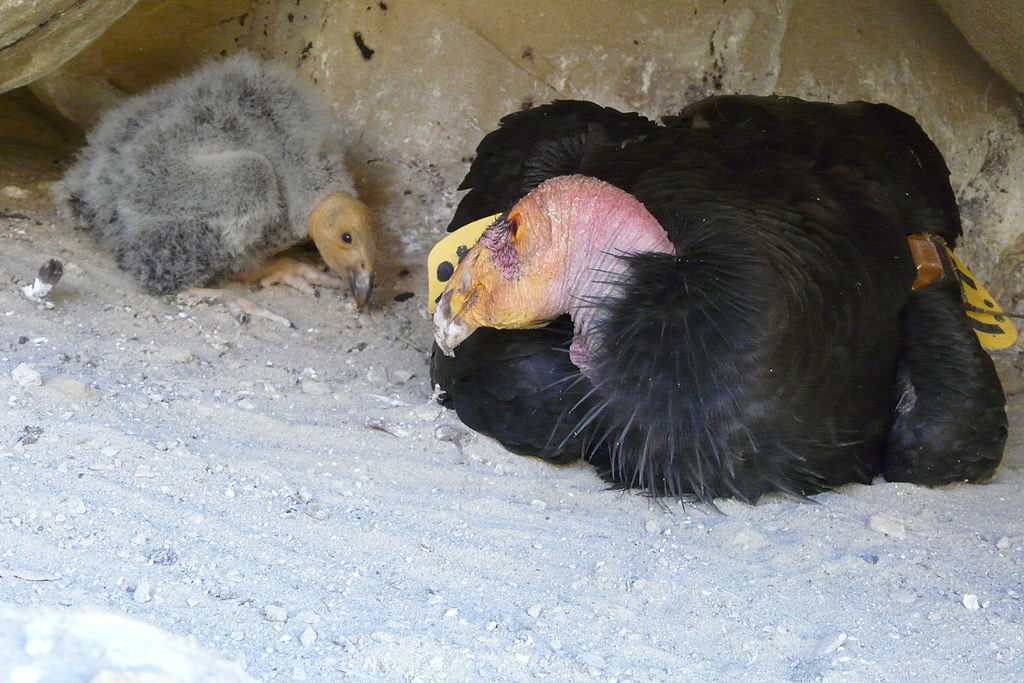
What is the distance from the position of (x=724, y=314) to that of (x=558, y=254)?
1.31ft

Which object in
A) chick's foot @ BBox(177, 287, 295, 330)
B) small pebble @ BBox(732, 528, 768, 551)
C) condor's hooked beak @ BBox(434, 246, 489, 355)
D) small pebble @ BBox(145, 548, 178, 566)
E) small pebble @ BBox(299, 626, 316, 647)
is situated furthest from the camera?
chick's foot @ BBox(177, 287, 295, 330)

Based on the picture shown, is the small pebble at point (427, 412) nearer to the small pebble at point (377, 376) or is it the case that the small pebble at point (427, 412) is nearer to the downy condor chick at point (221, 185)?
the small pebble at point (377, 376)

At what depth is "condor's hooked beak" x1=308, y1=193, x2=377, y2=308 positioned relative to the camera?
351cm

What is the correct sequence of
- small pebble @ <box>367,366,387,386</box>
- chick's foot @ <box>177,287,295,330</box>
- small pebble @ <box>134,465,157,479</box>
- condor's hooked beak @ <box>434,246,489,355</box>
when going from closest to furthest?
small pebble @ <box>134,465,157,479</box> < condor's hooked beak @ <box>434,246,489,355</box> < small pebble @ <box>367,366,387,386</box> < chick's foot @ <box>177,287,295,330</box>

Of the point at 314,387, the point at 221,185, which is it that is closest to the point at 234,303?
the point at 221,185

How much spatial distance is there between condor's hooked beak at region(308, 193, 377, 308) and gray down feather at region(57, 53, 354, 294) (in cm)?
5

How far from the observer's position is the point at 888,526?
7.59ft

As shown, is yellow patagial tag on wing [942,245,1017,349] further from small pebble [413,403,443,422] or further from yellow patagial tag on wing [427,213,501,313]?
small pebble [413,403,443,422]

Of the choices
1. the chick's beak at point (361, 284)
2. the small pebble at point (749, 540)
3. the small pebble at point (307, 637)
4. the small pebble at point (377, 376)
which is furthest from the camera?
the chick's beak at point (361, 284)

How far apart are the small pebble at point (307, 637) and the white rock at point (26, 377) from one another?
3.36 ft

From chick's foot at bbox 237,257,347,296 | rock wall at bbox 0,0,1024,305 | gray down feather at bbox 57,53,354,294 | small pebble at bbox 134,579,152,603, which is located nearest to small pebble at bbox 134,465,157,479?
small pebble at bbox 134,579,152,603

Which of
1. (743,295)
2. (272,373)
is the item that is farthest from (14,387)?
(743,295)

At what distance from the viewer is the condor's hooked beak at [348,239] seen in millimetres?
3514

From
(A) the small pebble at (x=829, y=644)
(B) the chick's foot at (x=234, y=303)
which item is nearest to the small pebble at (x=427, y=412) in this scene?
(B) the chick's foot at (x=234, y=303)
